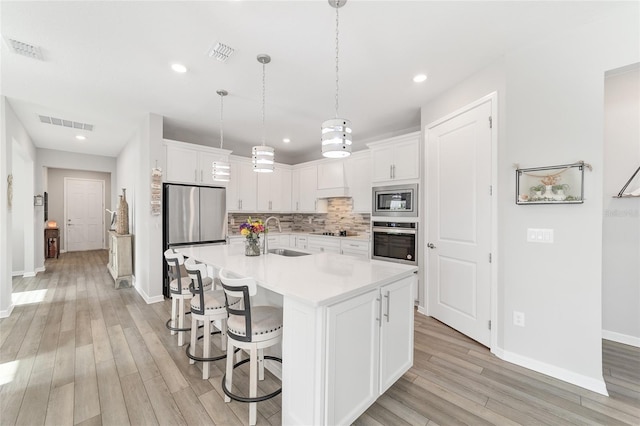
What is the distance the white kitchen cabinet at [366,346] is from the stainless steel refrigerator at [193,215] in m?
3.61

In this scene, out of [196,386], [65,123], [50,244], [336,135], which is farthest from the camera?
[50,244]

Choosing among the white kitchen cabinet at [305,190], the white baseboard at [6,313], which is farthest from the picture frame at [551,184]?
the white baseboard at [6,313]

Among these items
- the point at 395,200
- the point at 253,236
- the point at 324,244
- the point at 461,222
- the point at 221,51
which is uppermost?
the point at 221,51

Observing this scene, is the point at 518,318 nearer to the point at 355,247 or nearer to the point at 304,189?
the point at 355,247

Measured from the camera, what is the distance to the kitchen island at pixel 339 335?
1467 mm

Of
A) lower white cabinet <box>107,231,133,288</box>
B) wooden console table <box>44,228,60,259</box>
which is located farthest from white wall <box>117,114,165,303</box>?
wooden console table <box>44,228,60,259</box>

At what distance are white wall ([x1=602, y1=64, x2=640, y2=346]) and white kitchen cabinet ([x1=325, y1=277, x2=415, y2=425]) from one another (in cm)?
231

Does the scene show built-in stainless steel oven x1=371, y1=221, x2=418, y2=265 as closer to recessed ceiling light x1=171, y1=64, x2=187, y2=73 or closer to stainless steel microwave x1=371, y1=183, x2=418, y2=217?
stainless steel microwave x1=371, y1=183, x2=418, y2=217

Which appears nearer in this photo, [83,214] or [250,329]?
[250,329]

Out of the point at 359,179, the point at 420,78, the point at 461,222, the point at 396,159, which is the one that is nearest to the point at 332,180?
the point at 359,179

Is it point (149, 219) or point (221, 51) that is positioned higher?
point (221, 51)

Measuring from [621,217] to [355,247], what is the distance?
10.4 feet

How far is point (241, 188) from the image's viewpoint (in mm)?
5395

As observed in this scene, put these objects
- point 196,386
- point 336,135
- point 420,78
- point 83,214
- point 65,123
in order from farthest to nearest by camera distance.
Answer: point 83,214 < point 65,123 < point 420,78 < point 196,386 < point 336,135
